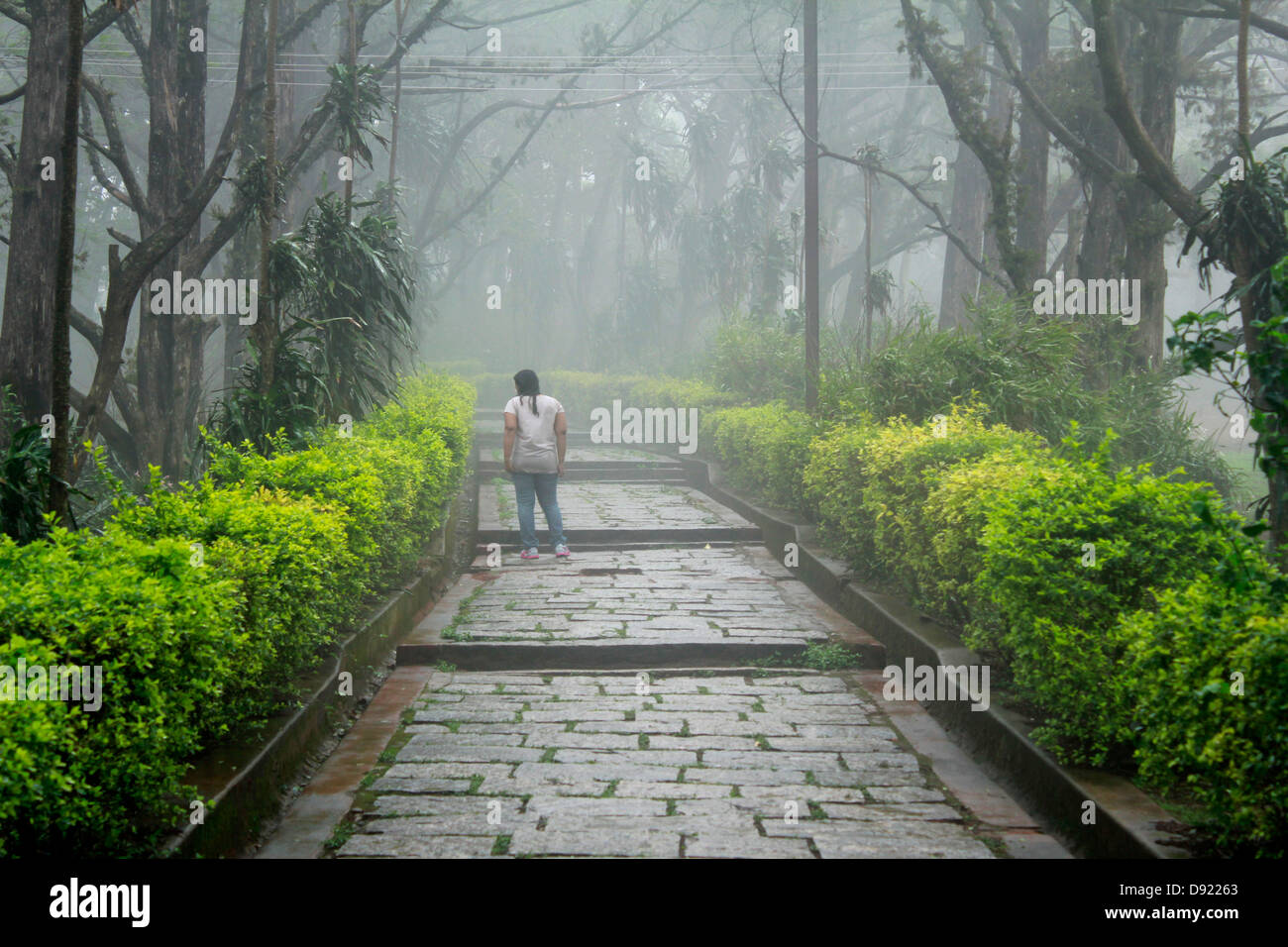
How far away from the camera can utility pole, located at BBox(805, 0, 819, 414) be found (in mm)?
14672

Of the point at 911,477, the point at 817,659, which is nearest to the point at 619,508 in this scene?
the point at 911,477

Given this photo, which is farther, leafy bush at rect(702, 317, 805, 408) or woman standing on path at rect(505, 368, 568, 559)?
leafy bush at rect(702, 317, 805, 408)

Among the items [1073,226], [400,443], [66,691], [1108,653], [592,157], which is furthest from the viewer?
[592,157]

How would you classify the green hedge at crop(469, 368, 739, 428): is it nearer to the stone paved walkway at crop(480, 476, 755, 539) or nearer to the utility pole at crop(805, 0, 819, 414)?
the stone paved walkway at crop(480, 476, 755, 539)

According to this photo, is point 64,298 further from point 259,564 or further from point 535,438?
point 535,438

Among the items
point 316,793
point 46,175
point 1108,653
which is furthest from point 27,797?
point 46,175

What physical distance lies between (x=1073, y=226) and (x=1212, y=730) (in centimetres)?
1688

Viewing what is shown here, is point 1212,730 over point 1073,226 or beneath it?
beneath

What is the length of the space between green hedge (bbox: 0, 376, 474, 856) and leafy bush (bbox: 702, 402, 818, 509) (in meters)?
6.85

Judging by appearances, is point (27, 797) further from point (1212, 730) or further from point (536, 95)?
point (536, 95)

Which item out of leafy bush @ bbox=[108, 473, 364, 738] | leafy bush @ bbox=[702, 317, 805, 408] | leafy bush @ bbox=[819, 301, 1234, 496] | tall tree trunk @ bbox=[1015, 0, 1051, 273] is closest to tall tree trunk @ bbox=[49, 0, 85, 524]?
leafy bush @ bbox=[108, 473, 364, 738]

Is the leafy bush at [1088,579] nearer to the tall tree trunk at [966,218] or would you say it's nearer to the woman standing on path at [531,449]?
the woman standing on path at [531,449]

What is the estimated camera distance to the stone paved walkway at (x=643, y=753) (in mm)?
4570

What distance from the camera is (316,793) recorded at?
5043 mm
